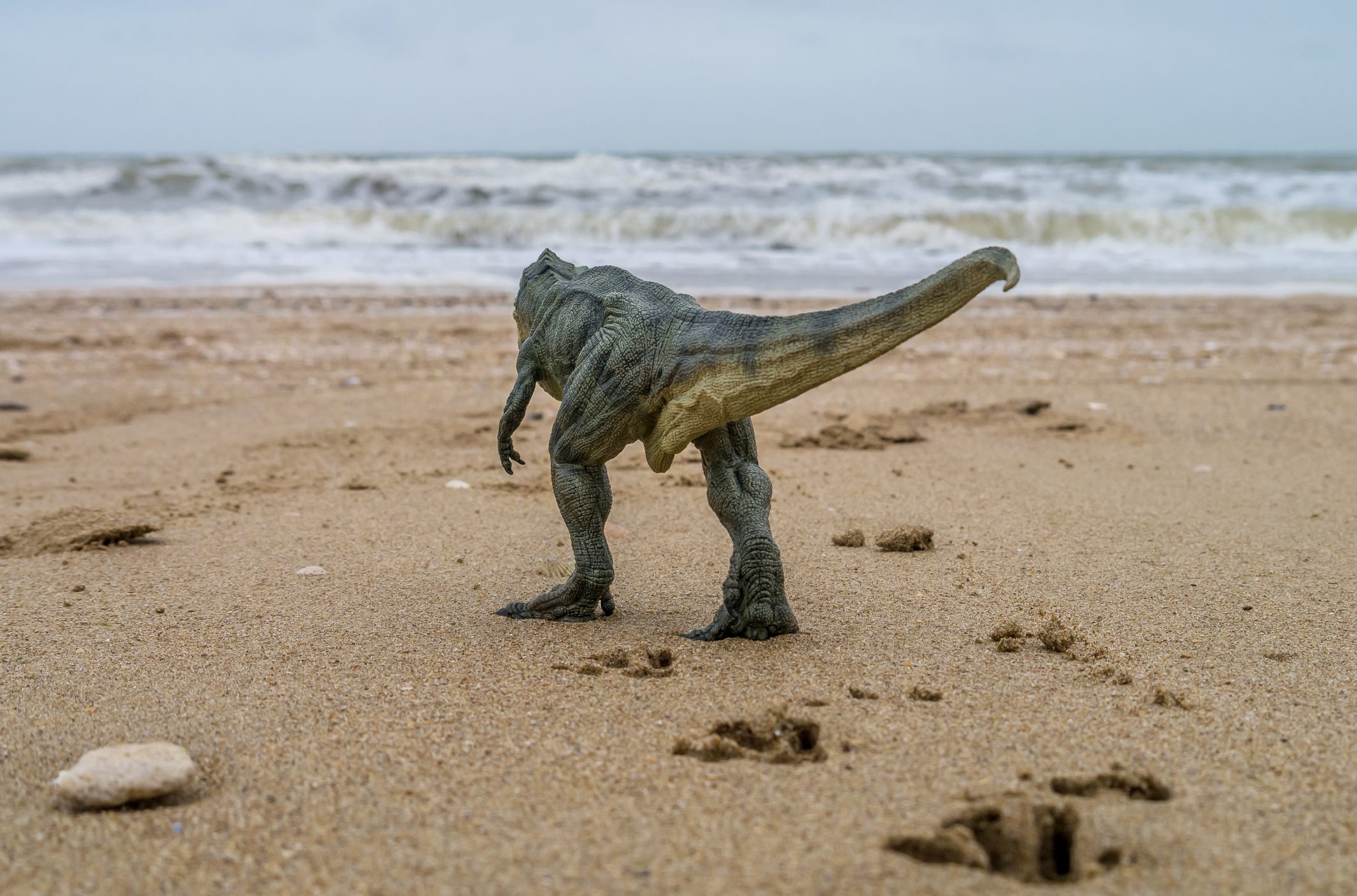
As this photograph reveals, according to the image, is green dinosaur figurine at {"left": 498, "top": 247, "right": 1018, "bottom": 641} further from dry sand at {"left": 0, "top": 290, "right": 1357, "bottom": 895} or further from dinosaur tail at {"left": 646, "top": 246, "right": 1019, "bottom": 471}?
dry sand at {"left": 0, "top": 290, "right": 1357, "bottom": 895}

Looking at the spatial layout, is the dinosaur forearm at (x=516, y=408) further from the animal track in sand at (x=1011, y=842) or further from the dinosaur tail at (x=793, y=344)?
the animal track in sand at (x=1011, y=842)

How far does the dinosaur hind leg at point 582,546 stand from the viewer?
144 inches

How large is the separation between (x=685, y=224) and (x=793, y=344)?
19.8m

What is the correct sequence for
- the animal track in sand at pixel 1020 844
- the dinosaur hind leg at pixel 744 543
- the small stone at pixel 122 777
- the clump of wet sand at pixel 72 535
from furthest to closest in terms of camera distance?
the clump of wet sand at pixel 72 535
the dinosaur hind leg at pixel 744 543
the small stone at pixel 122 777
the animal track in sand at pixel 1020 844

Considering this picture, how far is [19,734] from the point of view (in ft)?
9.54

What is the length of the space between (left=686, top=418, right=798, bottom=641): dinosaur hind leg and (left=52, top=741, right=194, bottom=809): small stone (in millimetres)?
1619

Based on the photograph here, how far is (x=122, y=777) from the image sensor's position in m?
2.47

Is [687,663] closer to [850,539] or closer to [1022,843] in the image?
[1022,843]

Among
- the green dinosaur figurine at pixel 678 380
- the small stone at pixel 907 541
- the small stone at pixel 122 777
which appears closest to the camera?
the small stone at pixel 122 777

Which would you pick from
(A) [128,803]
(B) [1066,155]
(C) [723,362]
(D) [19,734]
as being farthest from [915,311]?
(B) [1066,155]

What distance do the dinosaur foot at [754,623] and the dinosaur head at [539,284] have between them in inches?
47.8

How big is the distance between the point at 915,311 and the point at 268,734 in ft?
6.58

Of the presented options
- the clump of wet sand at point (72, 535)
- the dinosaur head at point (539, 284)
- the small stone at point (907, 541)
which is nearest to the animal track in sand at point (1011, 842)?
the dinosaur head at point (539, 284)

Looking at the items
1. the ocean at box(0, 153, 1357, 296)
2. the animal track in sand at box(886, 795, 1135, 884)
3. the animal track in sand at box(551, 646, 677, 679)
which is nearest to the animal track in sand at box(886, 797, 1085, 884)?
the animal track in sand at box(886, 795, 1135, 884)
